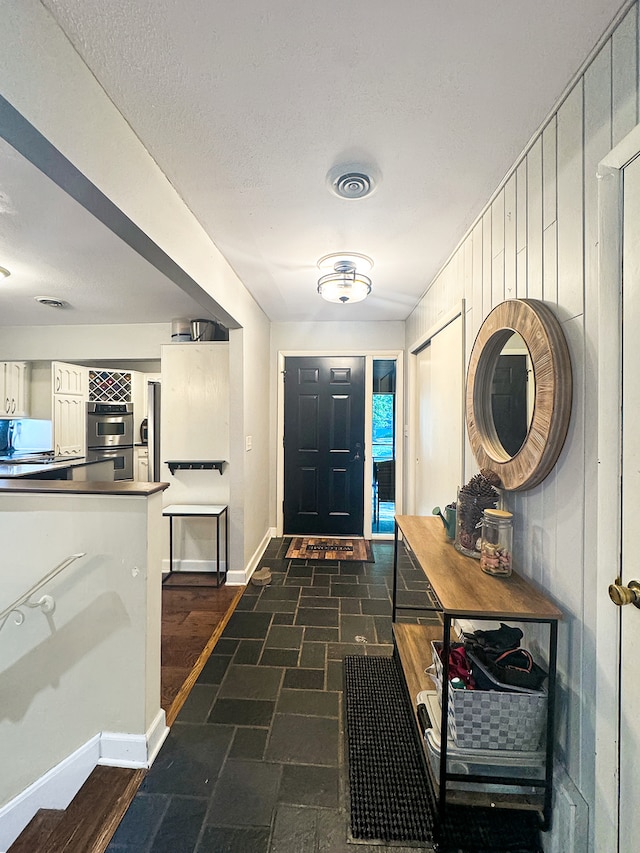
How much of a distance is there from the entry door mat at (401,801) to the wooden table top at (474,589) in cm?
73

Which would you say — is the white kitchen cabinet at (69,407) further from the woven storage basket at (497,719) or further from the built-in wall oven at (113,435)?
the woven storage basket at (497,719)

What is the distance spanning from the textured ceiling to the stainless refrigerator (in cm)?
434

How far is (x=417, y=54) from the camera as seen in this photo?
3.36 feet

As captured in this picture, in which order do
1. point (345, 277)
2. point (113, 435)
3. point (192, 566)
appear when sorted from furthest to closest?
point (113, 435), point (192, 566), point (345, 277)

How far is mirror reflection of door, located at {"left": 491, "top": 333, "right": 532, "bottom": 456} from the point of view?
137 centimetres

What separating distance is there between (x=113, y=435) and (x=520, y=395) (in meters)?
5.30

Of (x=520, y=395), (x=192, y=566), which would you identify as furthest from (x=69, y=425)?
(x=520, y=395)

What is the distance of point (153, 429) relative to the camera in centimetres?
563

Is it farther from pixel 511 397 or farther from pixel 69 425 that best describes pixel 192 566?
pixel 511 397

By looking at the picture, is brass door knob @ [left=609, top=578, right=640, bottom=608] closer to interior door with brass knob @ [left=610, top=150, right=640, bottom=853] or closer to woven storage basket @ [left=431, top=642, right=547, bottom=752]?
interior door with brass knob @ [left=610, top=150, right=640, bottom=853]

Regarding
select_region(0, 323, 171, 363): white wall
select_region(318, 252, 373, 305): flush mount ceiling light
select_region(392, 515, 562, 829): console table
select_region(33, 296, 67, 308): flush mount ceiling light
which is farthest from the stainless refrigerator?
select_region(392, 515, 562, 829): console table

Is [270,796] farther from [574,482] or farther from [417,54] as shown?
[417,54]

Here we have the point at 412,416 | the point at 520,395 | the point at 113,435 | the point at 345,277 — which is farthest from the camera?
the point at 113,435

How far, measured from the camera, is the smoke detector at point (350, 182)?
1514 millimetres
